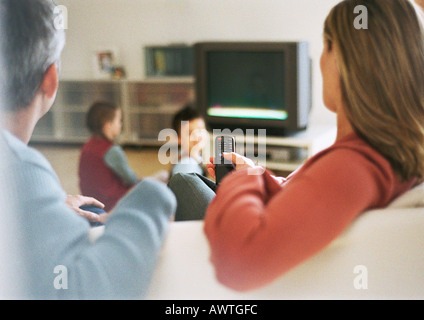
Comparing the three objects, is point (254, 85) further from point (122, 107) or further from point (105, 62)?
point (105, 62)

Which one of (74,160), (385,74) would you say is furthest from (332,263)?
(74,160)

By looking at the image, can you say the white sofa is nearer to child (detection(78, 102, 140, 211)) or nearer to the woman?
the woman

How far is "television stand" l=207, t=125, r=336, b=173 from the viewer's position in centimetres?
330

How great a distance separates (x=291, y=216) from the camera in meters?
0.65

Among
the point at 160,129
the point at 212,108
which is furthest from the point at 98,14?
the point at 212,108

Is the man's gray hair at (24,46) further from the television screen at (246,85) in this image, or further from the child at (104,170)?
the television screen at (246,85)

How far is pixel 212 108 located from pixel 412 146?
9.45 feet

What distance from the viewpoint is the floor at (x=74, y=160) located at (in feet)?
11.6

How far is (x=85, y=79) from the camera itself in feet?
15.1

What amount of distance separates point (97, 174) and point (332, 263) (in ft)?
4.95

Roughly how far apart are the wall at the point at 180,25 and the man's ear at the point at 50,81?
310cm

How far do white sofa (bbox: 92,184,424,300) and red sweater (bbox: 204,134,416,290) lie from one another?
21 millimetres

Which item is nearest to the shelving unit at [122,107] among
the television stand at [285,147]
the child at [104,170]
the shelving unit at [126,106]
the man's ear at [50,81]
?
the shelving unit at [126,106]

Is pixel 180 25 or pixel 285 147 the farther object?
pixel 180 25
